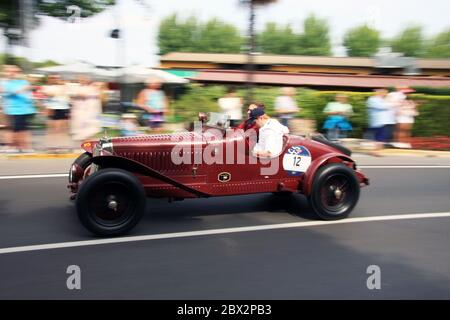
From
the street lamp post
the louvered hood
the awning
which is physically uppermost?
the street lamp post

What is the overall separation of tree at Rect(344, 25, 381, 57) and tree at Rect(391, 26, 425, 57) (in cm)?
236

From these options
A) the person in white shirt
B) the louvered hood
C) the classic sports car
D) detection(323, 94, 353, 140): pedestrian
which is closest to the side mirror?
the classic sports car

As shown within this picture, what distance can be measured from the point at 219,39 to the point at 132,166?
55.7 metres

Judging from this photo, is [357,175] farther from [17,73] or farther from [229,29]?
[229,29]

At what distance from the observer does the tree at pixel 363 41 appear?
61094mm

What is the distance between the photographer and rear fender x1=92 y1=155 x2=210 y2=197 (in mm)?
5352

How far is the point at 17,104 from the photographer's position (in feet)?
31.8

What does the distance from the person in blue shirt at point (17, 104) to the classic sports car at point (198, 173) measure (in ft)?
13.7

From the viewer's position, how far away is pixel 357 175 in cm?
647

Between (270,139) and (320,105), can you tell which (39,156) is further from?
(320,105)

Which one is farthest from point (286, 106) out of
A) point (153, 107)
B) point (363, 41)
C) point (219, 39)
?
point (363, 41)

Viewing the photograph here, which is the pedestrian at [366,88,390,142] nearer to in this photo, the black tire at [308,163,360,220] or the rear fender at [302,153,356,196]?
the rear fender at [302,153,356,196]

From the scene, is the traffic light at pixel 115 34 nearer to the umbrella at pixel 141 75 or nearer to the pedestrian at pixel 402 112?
the umbrella at pixel 141 75
